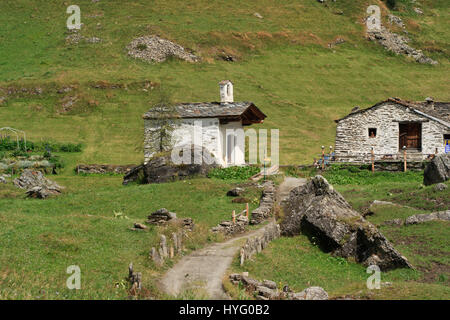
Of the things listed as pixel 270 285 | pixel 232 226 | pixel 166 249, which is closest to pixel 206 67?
pixel 232 226

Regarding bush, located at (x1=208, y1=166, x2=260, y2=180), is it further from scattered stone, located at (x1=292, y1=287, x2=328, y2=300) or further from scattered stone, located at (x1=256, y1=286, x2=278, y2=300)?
scattered stone, located at (x1=292, y1=287, x2=328, y2=300)

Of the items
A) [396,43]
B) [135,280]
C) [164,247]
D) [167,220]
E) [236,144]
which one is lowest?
[135,280]

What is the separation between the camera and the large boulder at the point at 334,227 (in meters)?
21.0

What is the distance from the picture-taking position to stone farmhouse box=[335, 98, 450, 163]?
151ft

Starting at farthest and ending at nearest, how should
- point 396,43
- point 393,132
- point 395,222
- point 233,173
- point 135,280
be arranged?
point 396,43 → point 393,132 → point 233,173 → point 395,222 → point 135,280

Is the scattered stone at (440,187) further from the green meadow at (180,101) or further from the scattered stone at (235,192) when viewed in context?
the scattered stone at (235,192)

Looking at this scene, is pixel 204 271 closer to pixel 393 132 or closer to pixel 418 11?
pixel 393 132

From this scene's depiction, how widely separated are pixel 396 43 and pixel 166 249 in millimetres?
86268

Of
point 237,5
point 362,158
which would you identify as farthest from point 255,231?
point 237,5

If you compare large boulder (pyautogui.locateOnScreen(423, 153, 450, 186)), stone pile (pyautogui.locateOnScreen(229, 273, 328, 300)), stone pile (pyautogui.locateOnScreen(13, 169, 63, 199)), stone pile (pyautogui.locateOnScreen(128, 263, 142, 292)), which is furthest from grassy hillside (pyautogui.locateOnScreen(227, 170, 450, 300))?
stone pile (pyautogui.locateOnScreen(13, 169, 63, 199))

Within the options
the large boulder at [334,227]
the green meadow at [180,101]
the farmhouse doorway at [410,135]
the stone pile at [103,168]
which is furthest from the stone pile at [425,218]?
the stone pile at [103,168]

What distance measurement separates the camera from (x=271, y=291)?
651 inches

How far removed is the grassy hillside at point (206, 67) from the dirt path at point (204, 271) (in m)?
28.4
